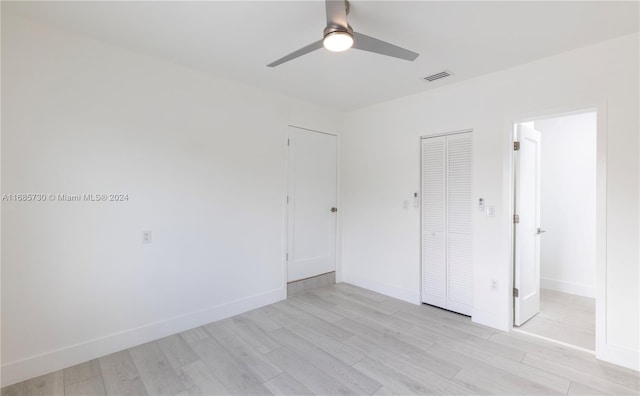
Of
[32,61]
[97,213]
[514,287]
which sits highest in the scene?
[32,61]

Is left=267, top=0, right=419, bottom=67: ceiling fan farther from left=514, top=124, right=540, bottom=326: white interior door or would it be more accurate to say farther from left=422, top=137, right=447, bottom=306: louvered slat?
left=514, top=124, right=540, bottom=326: white interior door

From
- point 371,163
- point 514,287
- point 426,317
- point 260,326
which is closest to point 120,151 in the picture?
point 260,326

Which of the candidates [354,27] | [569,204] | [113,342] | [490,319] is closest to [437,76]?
[354,27]

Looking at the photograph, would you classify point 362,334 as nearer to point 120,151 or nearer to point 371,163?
point 371,163

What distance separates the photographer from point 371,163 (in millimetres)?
4129

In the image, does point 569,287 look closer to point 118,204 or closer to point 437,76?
point 437,76

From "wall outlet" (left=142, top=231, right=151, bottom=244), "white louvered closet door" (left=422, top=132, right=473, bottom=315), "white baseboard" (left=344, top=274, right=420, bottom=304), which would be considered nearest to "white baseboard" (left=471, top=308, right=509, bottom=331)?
"white louvered closet door" (left=422, top=132, right=473, bottom=315)

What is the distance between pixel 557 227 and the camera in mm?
4133

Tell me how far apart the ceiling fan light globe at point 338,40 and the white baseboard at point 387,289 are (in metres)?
2.97

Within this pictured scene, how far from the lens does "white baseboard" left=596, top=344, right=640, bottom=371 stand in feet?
7.32

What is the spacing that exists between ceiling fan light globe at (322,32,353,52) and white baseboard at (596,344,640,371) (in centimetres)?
305

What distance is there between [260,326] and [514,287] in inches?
103

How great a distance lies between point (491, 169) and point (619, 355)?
1.77 m

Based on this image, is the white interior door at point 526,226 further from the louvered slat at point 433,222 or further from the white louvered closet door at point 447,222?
the louvered slat at point 433,222
